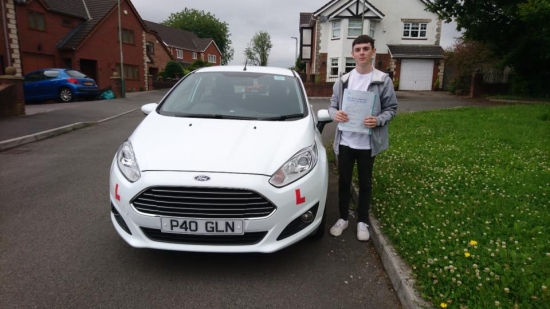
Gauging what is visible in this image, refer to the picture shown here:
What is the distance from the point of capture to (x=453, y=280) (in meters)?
2.74

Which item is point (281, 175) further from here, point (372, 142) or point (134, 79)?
point (134, 79)

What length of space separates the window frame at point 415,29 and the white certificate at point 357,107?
33.2m

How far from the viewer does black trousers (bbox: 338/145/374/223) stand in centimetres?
371

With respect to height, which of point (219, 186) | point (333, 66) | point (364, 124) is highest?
point (333, 66)

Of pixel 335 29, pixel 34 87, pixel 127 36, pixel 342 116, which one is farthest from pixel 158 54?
pixel 342 116

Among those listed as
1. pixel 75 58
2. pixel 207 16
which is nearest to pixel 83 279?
pixel 75 58

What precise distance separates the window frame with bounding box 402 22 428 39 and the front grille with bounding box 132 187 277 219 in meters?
34.4

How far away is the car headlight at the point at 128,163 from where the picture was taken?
2998 mm

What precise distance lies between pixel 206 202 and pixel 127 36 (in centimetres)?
3123

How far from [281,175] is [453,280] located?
4.71ft

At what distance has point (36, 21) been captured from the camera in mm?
23594

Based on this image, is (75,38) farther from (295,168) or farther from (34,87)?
(295,168)

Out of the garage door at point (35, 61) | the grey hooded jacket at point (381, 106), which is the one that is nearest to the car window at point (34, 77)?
the garage door at point (35, 61)

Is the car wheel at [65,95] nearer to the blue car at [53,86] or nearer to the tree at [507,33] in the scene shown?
the blue car at [53,86]
